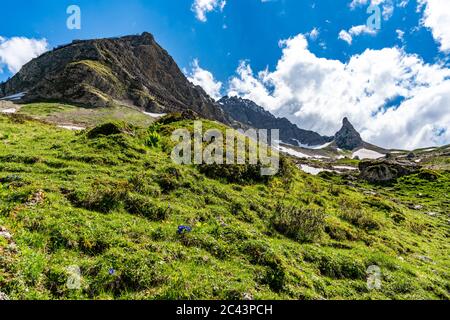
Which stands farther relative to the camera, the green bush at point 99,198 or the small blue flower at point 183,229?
the green bush at point 99,198

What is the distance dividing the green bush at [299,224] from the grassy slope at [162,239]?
1.65ft

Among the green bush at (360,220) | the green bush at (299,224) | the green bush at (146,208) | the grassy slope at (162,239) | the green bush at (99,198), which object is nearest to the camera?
the grassy slope at (162,239)

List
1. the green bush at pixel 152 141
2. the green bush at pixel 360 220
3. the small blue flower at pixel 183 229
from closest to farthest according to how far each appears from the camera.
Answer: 1. the small blue flower at pixel 183 229
2. the green bush at pixel 360 220
3. the green bush at pixel 152 141

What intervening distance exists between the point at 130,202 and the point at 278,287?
8.97 meters

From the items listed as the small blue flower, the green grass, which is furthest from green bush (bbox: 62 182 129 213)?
the green grass

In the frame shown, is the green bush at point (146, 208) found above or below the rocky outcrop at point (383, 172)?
below

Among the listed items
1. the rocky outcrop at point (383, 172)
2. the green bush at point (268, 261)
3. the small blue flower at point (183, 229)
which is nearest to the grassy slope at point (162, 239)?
the green bush at point (268, 261)

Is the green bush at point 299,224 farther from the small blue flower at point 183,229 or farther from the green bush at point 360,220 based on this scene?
the small blue flower at point 183,229

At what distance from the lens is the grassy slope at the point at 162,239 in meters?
10.3

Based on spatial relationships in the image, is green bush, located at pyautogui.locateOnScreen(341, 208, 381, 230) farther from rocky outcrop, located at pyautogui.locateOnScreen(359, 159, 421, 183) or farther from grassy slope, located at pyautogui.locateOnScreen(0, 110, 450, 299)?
rocky outcrop, located at pyautogui.locateOnScreen(359, 159, 421, 183)

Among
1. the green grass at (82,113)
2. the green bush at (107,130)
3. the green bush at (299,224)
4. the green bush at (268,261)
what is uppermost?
the green grass at (82,113)

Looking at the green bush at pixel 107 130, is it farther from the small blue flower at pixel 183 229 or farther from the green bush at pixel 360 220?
the green bush at pixel 360 220
